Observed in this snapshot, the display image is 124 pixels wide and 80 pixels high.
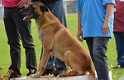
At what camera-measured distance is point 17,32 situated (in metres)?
7.94

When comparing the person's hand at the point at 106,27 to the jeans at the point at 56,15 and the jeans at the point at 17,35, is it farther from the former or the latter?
the jeans at the point at 17,35

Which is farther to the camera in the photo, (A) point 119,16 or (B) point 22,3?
(A) point 119,16

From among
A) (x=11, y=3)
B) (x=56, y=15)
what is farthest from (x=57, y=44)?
(x=11, y=3)

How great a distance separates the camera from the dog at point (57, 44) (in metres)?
6.17

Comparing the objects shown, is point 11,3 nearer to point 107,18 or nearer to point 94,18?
point 94,18

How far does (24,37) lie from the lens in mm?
7750

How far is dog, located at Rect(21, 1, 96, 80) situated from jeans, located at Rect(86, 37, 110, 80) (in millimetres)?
104

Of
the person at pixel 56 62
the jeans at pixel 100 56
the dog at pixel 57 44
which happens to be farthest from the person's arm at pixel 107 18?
the person at pixel 56 62

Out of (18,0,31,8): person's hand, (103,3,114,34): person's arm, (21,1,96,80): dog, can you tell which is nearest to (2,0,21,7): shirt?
(18,0,31,8): person's hand

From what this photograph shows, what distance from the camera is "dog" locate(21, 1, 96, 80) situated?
6168mm

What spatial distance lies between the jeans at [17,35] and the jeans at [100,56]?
183 centimetres

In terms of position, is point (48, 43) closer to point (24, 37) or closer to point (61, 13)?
point (61, 13)

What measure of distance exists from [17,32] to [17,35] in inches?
2.3

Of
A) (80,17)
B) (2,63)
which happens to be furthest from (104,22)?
(2,63)
